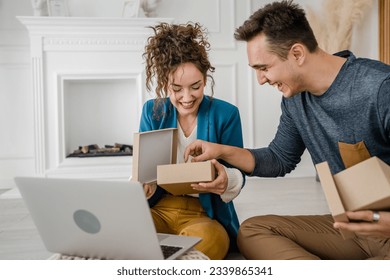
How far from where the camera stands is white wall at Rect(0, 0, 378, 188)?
3.70m

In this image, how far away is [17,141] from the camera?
377 centimetres

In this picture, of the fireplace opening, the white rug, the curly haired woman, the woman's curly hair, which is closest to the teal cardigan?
the curly haired woman

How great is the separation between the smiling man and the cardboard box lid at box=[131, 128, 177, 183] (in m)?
0.08

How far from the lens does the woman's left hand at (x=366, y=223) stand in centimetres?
102

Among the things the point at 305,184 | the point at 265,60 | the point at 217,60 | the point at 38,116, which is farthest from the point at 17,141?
the point at 265,60

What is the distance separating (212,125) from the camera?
1.70 meters

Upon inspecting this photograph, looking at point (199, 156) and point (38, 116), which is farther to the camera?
point (38, 116)

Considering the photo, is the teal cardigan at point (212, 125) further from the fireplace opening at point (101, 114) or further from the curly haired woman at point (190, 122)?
the fireplace opening at point (101, 114)

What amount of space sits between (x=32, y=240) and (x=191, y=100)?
3.69ft

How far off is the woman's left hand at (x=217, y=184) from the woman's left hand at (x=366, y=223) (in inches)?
17.3

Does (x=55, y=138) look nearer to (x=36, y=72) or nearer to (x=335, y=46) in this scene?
(x=36, y=72)

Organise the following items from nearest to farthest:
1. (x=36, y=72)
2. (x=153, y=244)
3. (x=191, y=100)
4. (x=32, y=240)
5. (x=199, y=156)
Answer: (x=153, y=244)
(x=199, y=156)
(x=191, y=100)
(x=32, y=240)
(x=36, y=72)

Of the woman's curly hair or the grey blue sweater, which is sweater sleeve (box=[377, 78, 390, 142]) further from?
the woman's curly hair
